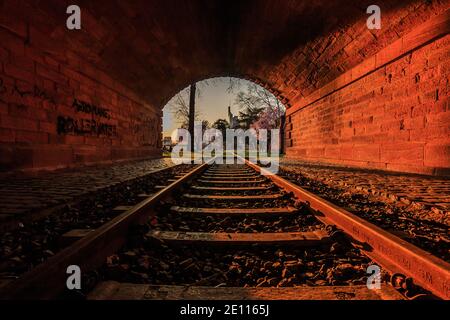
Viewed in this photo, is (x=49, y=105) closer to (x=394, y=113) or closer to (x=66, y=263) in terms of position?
(x=66, y=263)

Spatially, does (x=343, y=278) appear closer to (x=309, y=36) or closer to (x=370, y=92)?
(x=370, y=92)

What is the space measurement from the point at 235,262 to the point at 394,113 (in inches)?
272

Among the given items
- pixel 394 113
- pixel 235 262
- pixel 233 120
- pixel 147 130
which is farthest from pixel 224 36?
pixel 233 120

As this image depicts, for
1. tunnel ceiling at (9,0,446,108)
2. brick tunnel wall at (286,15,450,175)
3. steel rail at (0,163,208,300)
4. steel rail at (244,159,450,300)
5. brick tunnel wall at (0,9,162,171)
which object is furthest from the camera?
tunnel ceiling at (9,0,446,108)

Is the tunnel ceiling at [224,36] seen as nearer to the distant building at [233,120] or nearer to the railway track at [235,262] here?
the railway track at [235,262]

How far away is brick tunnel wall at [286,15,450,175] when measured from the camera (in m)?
5.62

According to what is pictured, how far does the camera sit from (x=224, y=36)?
10.6 metres

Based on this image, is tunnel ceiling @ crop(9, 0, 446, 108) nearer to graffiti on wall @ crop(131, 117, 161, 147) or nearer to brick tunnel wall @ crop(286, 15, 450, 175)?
brick tunnel wall @ crop(286, 15, 450, 175)

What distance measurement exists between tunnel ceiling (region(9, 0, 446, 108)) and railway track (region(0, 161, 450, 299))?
18.4 ft

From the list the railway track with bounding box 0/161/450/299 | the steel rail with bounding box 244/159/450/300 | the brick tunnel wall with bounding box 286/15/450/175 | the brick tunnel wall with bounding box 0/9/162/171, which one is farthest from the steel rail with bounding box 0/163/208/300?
the brick tunnel wall with bounding box 286/15/450/175

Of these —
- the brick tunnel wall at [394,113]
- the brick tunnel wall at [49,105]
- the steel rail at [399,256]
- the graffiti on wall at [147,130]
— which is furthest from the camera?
the graffiti on wall at [147,130]

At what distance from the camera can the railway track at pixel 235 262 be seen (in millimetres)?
1334

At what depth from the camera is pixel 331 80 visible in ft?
33.4

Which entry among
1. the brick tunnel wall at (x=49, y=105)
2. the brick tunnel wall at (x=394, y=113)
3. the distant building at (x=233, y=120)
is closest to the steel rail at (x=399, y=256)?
the brick tunnel wall at (x=394, y=113)
